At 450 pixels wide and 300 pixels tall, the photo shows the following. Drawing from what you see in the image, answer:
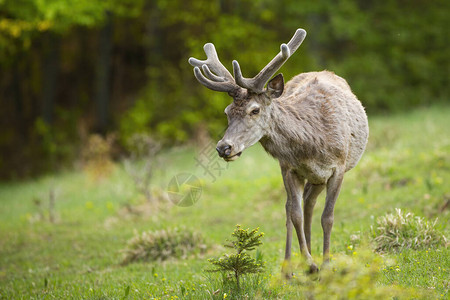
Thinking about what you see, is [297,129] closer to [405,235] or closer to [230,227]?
[405,235]

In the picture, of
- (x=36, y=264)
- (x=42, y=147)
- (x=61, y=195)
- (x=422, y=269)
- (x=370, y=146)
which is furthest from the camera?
(x=42, y=147)

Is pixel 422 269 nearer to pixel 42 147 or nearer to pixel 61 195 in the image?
pixel 61 195

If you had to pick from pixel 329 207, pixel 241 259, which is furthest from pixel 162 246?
pixel 241 259

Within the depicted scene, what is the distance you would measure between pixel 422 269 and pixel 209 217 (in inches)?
220

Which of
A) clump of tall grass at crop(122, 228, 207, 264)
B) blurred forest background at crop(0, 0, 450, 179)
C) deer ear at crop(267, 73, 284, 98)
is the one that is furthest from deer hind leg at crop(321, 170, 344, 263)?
blurred forest background at crop(0, 0, 450, 179)

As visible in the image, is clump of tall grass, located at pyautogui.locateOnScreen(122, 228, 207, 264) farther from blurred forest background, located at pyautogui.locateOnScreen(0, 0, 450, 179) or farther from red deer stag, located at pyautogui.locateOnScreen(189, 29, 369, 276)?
blurred forest background, located at pyautogui.locateOnScreen(0, 0, 450, 179)

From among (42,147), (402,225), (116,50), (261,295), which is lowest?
(261,295)

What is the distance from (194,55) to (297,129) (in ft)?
47.1

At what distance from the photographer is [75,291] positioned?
627 centimetres

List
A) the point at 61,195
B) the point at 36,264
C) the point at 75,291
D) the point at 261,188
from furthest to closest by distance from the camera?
the point at 61,195
the point at 261,188
the point at 36,264
the point at 75,291

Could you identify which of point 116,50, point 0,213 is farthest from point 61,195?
point 116,50

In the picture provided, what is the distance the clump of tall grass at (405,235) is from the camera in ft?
20.1

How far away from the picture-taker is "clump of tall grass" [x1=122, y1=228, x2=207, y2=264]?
780 cm

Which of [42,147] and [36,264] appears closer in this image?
[36,264]
